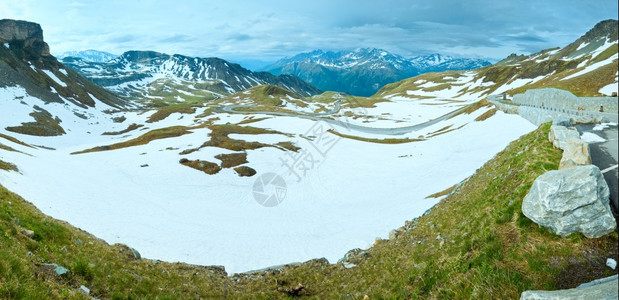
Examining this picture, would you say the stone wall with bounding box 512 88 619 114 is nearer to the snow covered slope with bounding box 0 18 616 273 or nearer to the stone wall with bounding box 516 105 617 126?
the stone wall with bounding box 516 105 617 126

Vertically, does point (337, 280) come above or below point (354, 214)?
above

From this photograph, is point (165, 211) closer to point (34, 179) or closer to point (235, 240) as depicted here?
point (235, 240)

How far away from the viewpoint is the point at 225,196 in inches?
1526

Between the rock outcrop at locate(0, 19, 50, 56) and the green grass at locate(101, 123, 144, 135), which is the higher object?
the rock outcrop at locate(0, 19, 50, 56)

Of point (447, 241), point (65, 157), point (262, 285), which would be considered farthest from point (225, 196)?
point (65, 157)

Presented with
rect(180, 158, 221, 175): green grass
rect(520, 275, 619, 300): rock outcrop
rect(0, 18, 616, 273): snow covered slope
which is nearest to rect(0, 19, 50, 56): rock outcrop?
rect(0, 18, 616, 273): snow covered slope

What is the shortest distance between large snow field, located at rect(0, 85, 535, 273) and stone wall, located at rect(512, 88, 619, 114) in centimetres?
392

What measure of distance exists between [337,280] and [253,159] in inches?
1555

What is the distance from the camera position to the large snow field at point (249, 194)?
24.2m

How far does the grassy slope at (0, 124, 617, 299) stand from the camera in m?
8.36

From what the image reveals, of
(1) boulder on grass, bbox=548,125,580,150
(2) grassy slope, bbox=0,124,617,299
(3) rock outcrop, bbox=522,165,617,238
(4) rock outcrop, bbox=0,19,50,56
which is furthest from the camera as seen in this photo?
(4) rock outcrop, bbox=0,19,50,56

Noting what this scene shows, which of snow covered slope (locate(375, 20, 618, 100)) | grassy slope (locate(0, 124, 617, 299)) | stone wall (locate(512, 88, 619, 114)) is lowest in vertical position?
grassy slope (locate(0, 124, 617, 299))

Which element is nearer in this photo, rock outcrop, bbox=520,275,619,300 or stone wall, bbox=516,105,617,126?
rock outcrop, bbox=520,275,619,300

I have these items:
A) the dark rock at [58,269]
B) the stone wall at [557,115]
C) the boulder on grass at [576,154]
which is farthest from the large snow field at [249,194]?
the boulder on grass at [576,154]
